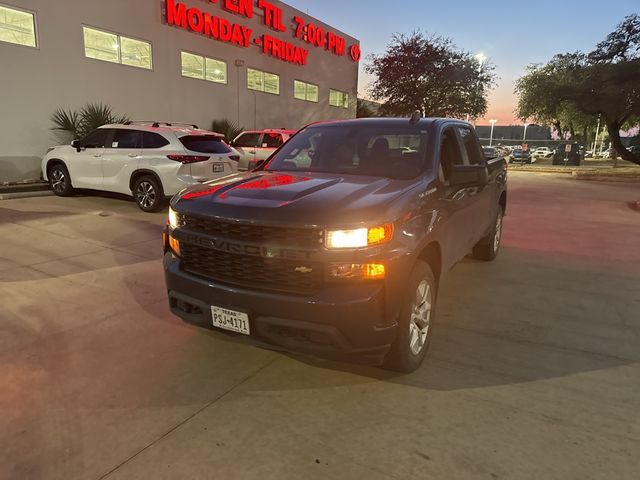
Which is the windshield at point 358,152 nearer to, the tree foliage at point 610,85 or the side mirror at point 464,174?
the side mirror at point 464,174

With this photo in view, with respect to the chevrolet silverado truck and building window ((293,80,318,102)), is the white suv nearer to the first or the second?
the chevrolet silverado truck

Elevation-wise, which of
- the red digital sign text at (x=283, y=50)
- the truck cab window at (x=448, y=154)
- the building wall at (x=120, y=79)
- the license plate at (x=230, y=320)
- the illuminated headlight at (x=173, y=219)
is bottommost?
the license plate at (x=230, y=320)

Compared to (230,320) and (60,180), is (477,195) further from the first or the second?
(60,180)

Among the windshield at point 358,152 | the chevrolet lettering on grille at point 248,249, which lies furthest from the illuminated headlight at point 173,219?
the windshield at point 358,152

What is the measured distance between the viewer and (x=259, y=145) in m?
12.9

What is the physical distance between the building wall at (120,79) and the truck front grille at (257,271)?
11643 millimetres

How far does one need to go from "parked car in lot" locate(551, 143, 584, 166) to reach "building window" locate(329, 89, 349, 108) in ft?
71.8

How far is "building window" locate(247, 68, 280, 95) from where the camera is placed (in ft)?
64.7

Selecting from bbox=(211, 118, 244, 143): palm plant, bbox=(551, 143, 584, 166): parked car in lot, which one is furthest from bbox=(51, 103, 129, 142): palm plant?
bbox=(551, 143, 584, 166): parked car in lot

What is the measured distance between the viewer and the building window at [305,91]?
22.7 metres

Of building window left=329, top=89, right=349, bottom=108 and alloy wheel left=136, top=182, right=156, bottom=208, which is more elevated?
building window left=329, top=89, right=349, bottom=108

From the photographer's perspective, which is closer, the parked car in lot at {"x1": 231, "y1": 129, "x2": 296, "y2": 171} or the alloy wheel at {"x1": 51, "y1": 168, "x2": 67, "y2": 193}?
the alloy wheel at {"x1": 51, "y1": 168, "x2": 67, "y2": 193}

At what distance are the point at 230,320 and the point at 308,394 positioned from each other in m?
0.72

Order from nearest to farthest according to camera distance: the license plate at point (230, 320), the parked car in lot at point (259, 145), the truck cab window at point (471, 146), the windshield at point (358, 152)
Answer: the license plate at point (230, 320), the windshield at point (358, 152), the truck cab window at point (471, 146), the parked car in lot at point (259, 145)
